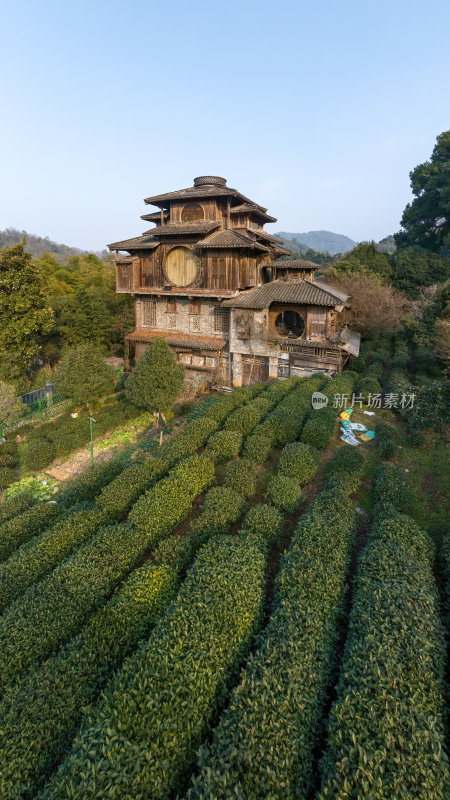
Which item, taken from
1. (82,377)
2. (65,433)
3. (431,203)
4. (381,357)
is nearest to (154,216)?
(82,377)

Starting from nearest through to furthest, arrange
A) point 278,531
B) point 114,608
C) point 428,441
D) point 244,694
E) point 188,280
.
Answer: point 244,694 < point 114,608 < point 278,531 < point 428,441 < point 188,280

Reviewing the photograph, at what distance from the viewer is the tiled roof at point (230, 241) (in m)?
21.7

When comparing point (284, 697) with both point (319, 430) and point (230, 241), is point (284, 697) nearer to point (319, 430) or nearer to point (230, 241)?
point (319, 430)

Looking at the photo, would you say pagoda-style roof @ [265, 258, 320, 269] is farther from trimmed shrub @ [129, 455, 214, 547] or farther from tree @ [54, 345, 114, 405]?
trimmed shrub @ [129, 455, 214, 547]

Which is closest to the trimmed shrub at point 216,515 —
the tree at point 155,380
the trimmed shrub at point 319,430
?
the trimmed shrub at point 319,430

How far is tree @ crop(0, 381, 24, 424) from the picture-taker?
62.4ft

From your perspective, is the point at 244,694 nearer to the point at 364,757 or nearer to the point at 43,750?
the point at 364,757

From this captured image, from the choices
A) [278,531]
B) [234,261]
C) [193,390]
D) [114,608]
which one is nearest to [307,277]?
[234,261]

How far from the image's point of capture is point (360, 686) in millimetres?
5793

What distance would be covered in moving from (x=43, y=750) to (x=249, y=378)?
21.7m

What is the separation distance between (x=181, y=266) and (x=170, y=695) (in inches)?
944

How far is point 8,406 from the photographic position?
19172 millimetres

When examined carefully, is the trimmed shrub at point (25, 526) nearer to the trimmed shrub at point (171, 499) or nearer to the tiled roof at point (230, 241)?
the trimmed shrub at point (171, 499)

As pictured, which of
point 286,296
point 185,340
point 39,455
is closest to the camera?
point 39,455
